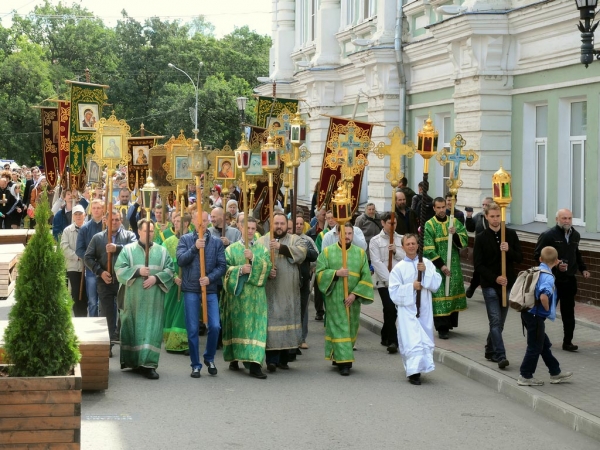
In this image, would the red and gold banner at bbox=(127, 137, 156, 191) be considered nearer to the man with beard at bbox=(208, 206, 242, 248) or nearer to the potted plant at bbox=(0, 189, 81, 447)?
the man with beard at bbox=(208, 206, 242, 248)

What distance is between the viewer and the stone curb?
9.43 meters

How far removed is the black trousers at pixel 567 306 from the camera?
42.5 ft

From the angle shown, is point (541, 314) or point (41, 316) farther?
point (541, 314)

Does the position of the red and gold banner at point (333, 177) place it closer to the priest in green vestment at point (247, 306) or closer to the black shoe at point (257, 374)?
the priest in green vestment at point (247, 306)

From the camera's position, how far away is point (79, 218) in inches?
573

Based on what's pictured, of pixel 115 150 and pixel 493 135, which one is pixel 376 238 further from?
pixel 493 135

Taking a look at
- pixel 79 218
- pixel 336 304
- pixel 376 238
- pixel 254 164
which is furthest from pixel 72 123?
pixel 336 304

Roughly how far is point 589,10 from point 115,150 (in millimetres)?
6152

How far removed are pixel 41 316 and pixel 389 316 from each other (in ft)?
21.4

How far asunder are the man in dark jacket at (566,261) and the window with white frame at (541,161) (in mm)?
4931

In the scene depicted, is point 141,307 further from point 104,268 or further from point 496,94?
point 496,94

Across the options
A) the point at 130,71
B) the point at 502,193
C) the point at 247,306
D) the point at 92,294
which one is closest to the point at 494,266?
the point at 502,193

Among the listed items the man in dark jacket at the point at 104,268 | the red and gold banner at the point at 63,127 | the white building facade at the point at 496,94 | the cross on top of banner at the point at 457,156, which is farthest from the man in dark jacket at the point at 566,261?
the red and gold banner at the point at 63,127

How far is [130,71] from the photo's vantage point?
6994 centimetres
